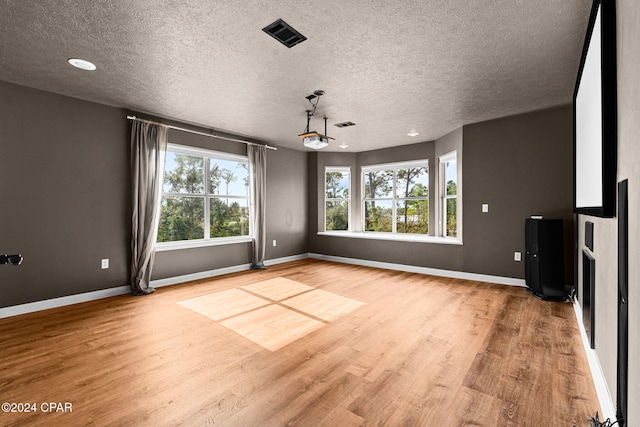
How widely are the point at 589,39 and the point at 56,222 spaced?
5481mm

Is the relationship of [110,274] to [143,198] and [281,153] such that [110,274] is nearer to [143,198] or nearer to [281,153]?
[143,198]

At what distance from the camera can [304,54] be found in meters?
2.65

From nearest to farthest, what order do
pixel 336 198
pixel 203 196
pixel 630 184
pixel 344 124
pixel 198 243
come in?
pixel 630 184
pixel 344 124
pixel 198 243
pixel 203 196
pixel 336 198

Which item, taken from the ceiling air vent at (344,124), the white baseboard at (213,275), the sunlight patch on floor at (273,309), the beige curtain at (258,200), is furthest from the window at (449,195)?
the beige curtain at (258,200)

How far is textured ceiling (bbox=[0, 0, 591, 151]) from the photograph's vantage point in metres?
2.08

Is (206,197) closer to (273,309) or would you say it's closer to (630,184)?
(273,309)

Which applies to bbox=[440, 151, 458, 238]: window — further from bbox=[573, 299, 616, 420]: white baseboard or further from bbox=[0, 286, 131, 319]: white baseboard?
bbox=[0, 286, 131, 319]: white baseboard

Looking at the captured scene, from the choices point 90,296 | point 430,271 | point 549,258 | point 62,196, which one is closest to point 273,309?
point 90,296

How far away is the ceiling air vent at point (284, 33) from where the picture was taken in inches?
88.0

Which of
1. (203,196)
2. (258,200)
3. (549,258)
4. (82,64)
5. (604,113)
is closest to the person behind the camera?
(604,113)

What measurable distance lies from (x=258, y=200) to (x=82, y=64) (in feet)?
11.2

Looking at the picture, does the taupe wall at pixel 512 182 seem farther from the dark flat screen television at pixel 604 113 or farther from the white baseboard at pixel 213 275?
the dark flat screen television at pixel 604 113

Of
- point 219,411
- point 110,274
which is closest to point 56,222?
point 110,274

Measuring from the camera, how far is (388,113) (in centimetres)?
431
